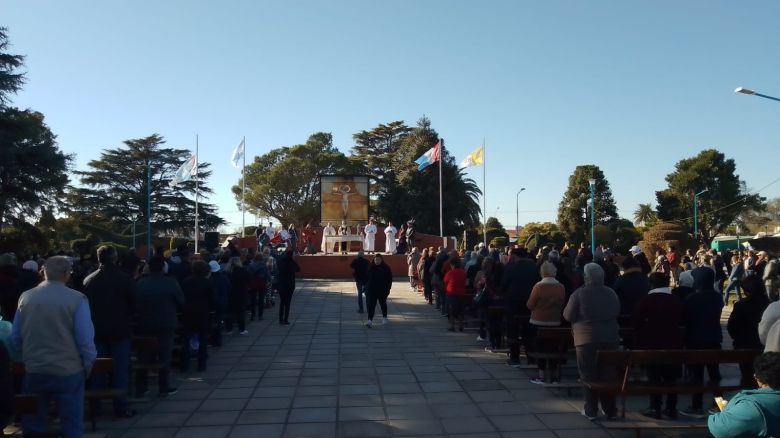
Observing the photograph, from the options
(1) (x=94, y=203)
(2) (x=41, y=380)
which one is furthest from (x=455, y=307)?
(1) (x=94, y=203)

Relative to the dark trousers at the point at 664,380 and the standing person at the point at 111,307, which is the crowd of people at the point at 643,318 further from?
the standing person at the point at 111,307

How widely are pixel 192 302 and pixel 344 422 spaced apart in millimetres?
3478

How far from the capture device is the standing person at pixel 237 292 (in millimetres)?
13102

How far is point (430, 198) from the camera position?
50.9m

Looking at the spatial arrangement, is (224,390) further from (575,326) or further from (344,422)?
(575,326)

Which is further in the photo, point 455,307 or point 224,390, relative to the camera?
point 455,307

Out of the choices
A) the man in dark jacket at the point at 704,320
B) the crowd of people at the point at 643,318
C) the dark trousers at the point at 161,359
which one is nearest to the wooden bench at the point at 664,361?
the crowd of people at the point at 643,318

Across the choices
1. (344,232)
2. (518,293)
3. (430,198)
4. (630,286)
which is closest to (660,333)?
(630,286)

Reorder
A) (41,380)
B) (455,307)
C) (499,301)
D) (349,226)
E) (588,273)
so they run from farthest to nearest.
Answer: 1. (349,226)
2. (455,307)
3. (499,301)
4. (588,273)
5. (41,380)

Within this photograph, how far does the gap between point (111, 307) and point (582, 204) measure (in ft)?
183

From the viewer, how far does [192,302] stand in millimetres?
9227

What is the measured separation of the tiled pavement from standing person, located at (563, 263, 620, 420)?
29cm

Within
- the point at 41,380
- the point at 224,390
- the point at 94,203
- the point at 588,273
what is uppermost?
the point at 94,203

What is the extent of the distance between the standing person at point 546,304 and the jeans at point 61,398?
5311mm
